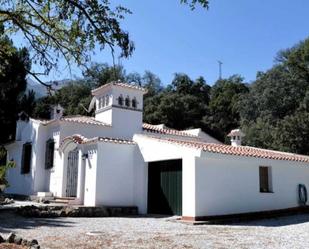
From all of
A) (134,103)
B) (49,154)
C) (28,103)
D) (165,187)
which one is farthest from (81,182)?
(28,103)

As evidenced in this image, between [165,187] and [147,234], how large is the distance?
644cm

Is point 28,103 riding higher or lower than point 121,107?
higher

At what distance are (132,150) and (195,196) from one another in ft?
15.5

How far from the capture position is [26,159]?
24359 mm

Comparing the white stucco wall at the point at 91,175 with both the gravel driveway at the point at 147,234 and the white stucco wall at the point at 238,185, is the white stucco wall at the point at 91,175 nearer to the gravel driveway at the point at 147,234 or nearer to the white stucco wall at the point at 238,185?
the gravel driveway at the point at 147,234

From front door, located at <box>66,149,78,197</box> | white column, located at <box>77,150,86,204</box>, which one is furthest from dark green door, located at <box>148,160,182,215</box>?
front door, located at <box>66,149,78,197</box>

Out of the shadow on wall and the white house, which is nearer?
the shadow on wall

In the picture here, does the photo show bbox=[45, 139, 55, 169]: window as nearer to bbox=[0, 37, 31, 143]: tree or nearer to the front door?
the front door

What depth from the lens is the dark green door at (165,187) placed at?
17050 millimetres

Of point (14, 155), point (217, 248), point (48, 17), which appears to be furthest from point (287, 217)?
point (14, 155)

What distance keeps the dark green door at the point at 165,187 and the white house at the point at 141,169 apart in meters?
0.04

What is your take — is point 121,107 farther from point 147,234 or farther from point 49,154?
point 147,234

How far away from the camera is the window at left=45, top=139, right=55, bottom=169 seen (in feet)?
73.2

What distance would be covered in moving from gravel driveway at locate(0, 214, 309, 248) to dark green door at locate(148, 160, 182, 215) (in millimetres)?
2155
